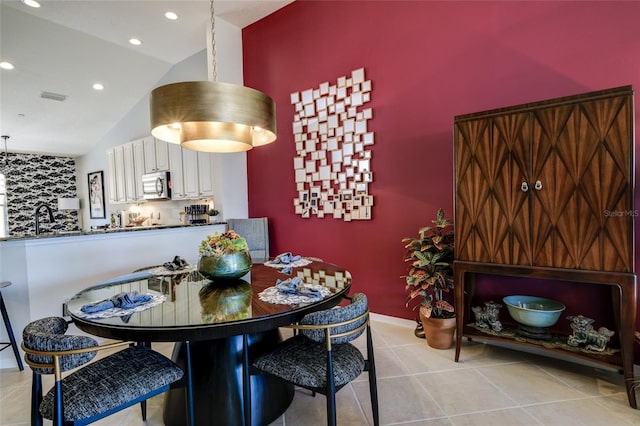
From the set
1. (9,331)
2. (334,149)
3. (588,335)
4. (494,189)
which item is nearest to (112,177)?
(9,331)

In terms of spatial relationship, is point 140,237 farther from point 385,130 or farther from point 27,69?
point 27,69

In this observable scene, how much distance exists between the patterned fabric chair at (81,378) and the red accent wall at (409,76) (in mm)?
2273

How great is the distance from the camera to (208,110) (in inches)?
63.9

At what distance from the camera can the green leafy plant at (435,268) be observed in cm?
250

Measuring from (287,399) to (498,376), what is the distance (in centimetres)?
146

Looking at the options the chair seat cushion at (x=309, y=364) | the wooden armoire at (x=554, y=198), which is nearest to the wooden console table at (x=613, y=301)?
the wooden armoire at (x=554, y=198)

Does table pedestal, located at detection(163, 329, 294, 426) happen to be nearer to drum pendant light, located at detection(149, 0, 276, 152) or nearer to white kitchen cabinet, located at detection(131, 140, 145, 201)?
drum pendant light, located at detection(149, 0, 276, 152)

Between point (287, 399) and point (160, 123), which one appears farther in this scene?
point (287, 399)

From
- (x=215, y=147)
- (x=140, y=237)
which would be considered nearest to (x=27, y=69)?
(x=140, y=237)

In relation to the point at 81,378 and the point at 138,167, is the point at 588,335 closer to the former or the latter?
the point at 81,378

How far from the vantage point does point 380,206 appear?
315cm

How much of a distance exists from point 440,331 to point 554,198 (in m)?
1.31

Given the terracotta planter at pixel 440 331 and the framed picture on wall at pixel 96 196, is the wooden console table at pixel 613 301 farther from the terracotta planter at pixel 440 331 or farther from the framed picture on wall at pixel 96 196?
the framed picture on wall at pixel 96 196

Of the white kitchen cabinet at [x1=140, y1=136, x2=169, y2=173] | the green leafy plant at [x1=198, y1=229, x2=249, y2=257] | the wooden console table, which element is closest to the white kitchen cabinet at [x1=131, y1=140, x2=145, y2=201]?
the white kitchen cabinet at [x1=140, y1=136, x2=169, y2=173]
